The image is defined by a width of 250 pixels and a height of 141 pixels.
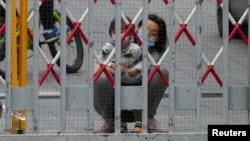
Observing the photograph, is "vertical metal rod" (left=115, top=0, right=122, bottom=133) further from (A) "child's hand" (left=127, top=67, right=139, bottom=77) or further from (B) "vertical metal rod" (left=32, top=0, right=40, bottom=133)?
(B) "vertical metal rod" (left=32, top=0, right=40, bottom=133)

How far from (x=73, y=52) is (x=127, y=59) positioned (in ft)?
5.21

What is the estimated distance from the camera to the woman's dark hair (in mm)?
10617

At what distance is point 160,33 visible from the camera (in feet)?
35.0

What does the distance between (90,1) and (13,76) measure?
79 cm

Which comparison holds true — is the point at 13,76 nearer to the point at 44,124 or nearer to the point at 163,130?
the point at 44,124

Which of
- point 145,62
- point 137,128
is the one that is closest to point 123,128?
point 137,128

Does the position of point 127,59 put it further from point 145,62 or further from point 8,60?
point 8,60

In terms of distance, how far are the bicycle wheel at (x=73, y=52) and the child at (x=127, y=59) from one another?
0.24 metres

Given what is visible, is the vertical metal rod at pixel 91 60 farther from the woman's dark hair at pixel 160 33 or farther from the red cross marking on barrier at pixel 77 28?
the woman's dark hair at pixel 160 33

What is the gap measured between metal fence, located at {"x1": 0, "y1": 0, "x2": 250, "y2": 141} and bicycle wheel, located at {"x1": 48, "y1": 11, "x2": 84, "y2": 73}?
0.29 ft

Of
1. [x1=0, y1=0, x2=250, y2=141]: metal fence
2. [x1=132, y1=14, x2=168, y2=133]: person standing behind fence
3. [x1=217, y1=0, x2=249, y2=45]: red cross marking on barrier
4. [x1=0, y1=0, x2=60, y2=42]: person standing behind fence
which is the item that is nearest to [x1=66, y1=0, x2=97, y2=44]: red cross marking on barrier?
[x1=0, y1=0, x2=250, y2=141]: metal fence

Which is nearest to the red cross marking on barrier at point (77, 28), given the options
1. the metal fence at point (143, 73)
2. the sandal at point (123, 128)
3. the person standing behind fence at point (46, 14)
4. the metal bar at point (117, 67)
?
the metal fence at point (143, 73)

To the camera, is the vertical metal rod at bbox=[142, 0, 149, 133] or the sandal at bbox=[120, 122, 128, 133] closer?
the vertical metal rod at bbox=[142, 0, 149, 133]

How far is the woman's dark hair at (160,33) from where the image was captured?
34.8 ft
